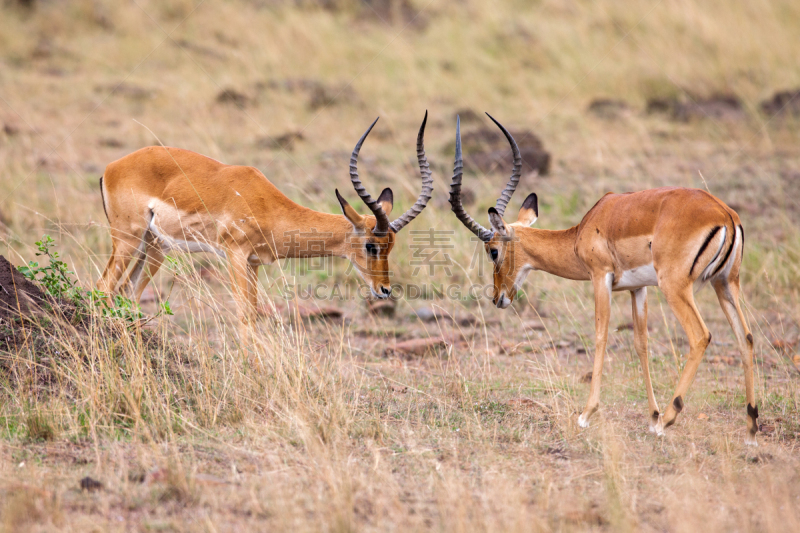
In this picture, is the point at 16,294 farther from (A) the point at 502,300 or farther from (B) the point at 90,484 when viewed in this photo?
(A) the point at 502,300

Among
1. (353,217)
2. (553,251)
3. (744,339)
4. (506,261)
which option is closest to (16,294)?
Answer: (353,217)

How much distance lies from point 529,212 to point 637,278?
1.36 meters

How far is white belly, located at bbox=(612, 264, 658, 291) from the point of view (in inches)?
180

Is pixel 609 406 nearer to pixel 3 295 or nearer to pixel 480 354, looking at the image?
pixel 480 354

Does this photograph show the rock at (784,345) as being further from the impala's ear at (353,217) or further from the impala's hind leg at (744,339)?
the impala's ear at (353,217)

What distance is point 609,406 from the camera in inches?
198

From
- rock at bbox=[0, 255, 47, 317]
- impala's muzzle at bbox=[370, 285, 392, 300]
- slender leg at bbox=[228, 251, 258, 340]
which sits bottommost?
impala's muzzle at bbox=[370, 285, 392, 300]

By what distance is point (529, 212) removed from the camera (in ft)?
19.2

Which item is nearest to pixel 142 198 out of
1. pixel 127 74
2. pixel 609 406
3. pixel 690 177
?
pixel 609 406

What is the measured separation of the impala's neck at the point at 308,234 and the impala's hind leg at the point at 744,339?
2.73m

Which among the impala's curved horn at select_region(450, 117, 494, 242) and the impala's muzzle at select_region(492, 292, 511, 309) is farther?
the impala's muzzle at select_region(492, 292, 511, 309)

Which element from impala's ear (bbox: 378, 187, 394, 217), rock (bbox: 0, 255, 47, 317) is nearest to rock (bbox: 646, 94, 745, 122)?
impala's ear (bbox: 378, 187, 394, 217)

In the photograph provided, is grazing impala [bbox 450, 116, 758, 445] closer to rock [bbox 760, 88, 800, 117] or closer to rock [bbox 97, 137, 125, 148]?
rock [bbox 97, 137, 125, 148]

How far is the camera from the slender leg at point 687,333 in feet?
13.9
